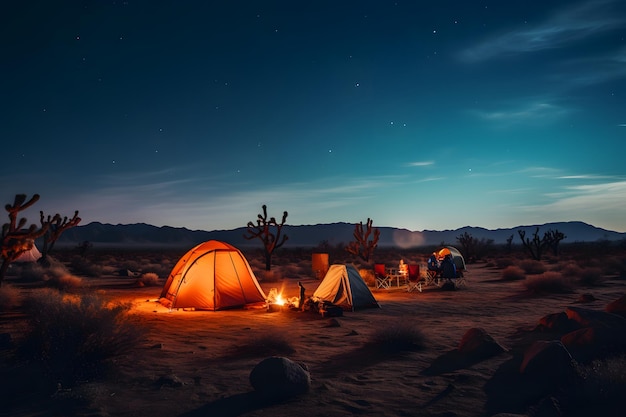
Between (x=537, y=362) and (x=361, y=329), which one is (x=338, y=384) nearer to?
(x=537, y=362)

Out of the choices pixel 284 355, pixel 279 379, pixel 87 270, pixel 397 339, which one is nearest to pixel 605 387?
pixel 397 339

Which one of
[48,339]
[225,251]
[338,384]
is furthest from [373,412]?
[225,251]

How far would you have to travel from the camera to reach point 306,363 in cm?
804

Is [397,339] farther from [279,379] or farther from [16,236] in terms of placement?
[16,236]

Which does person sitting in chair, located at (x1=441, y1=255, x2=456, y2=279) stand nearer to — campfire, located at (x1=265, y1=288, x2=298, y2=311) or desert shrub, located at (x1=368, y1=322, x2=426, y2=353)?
campfire, located at (x1=265, y1=288, x2=298, y2=311)

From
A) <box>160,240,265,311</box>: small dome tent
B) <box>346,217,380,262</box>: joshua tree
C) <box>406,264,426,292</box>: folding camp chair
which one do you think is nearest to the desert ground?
<box>160,240,265,311</box>: small dome tent

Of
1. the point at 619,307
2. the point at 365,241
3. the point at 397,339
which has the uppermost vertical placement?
the point at 365,241

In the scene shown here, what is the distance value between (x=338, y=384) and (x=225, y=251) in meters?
9.49

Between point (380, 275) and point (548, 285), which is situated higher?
point (380, 275)

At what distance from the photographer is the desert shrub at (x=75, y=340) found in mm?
7035

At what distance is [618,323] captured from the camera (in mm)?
8219

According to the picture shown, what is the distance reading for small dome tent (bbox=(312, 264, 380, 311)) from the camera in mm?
14930

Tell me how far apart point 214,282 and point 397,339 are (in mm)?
7887

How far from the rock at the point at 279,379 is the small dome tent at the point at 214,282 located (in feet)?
28.5
